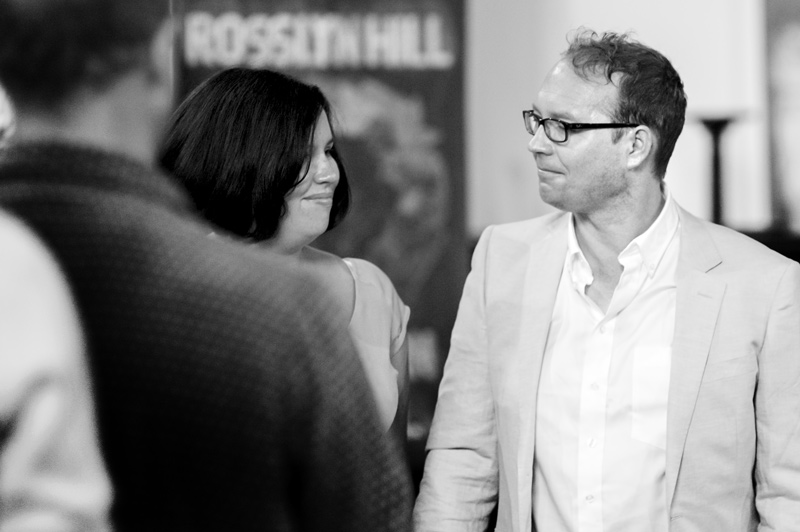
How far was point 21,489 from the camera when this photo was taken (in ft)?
1.69

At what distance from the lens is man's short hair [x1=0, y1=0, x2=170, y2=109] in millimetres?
4227

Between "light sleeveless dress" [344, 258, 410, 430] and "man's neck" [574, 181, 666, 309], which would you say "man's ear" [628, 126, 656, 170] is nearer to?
"man's neck" [574, 181, 666, 309]

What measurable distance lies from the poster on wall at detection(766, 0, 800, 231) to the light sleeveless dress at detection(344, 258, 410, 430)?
12.1 ft

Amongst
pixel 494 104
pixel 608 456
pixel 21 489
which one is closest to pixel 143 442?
pixel 21 489

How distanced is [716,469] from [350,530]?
1.36m

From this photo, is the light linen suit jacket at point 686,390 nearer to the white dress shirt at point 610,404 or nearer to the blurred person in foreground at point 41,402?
the white dress shirt at point 610,404

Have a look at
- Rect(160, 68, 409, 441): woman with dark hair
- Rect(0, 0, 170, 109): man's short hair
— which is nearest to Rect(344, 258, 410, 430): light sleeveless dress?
Rect(160, 68, 409, 441): woman with dark hair

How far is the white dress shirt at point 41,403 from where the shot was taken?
50cm

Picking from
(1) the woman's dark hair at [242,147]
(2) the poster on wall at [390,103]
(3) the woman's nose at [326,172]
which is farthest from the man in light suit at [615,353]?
(2) the poster on wall at [390,103]

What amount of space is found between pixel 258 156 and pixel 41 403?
1.21 metres

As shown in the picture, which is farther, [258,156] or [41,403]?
[258,156]

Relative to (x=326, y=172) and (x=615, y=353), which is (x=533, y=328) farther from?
(x=326, y=172)

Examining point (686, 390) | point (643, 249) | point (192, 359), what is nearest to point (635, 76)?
point (643, 249)

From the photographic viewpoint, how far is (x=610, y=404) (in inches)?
72.2
